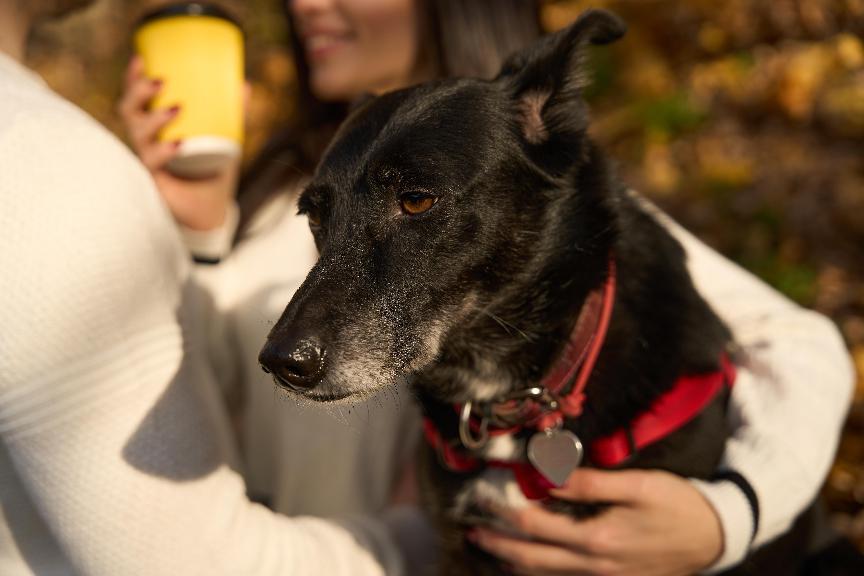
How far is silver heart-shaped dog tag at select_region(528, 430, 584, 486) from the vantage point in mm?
1495

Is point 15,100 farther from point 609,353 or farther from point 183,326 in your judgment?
point 609,353

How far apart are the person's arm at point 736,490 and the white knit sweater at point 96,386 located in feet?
1.82

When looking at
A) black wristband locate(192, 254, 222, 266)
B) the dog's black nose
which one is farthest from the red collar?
black wristband locate(192, 254, 222, 266)

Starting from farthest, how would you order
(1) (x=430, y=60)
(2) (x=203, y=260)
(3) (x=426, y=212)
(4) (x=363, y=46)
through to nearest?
1. (1) (x=430, y=60)
2. (4) (x=363, y=46)
3. (2) (x=203, y=260)
4. (3) (x=426, y=212)

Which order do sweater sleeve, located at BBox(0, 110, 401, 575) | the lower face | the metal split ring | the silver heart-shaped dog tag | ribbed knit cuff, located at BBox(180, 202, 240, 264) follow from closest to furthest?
sweater sleeve, located at BBox(0, 110, 401, 575), the silver heart-shaped dog tag, the metal split ring, ribbed knit cuff, located at BBox(180, 202, 240, 264), the lower face

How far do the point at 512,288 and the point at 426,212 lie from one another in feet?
0.93

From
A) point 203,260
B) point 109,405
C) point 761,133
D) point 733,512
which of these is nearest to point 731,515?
point 733,512

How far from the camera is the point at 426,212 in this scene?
143cm

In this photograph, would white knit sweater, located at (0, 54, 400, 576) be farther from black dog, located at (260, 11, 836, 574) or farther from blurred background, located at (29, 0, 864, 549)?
blurred background, located at (29, 0, 864, 549)

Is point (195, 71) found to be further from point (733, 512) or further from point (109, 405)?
point (733, 512)

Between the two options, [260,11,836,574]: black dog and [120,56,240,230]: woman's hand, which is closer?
[260,11,836,574]: black dog

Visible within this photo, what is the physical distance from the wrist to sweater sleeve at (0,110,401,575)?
0.87m

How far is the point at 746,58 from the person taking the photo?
4191 millimetres

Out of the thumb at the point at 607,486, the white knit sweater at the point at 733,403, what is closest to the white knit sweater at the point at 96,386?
the white knit sweater at the point at 733,403
